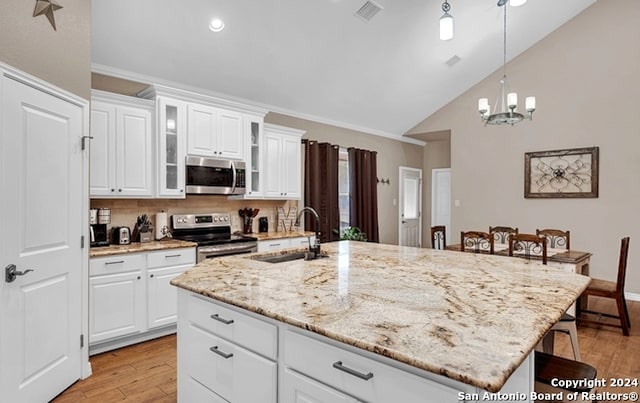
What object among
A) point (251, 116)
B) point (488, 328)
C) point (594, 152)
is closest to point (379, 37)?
point (251, 116)

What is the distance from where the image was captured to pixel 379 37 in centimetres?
463

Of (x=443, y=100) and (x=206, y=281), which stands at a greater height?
(x=443, y=100)

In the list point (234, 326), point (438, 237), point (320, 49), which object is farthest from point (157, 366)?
point (320, 49)

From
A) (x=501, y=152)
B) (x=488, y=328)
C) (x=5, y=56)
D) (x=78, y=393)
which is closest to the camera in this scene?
(x=488, y=328)

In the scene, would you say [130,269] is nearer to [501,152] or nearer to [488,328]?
[488,328]

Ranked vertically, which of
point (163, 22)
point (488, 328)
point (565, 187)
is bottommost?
point (488, 328)

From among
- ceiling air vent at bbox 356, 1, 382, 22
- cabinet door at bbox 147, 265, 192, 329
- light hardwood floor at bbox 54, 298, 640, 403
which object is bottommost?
light hardwood floor at bbox 54, 298, 640, 403

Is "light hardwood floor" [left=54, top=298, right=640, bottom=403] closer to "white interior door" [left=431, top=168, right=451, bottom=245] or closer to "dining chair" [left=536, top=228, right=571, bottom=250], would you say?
"dining chair" [left=536, top=228, right=571, bottom=250]

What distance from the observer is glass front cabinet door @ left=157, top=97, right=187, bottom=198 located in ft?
12.2

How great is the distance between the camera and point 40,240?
2.34 metres

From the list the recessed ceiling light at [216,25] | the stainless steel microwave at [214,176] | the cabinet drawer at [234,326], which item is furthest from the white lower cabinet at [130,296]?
the recessed ceiling light at [216,25]

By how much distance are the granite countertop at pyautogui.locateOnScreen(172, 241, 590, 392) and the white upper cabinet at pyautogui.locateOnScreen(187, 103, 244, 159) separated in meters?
1.90

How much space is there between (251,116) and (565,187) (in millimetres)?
4746

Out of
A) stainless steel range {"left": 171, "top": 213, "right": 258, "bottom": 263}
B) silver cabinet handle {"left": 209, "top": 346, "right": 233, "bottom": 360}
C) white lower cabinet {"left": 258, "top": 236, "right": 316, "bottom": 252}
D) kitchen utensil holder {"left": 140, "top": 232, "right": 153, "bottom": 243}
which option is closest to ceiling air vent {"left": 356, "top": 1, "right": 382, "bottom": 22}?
white lower cabinet {"left": 258, "top": 236, "right": 316, "bottom": 252}
